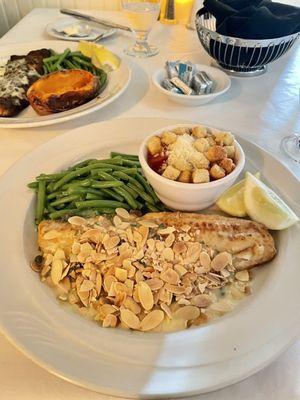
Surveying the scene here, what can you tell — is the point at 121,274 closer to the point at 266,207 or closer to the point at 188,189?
the point at 188,189

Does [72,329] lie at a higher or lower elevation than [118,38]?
higher

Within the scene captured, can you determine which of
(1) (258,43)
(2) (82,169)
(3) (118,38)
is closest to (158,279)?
(2) (82,169)

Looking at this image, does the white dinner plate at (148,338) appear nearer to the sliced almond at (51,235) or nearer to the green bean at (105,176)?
the sliced almond at (51,235)

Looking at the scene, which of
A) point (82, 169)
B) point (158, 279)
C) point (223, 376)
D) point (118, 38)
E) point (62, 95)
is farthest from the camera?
point (118, 38)

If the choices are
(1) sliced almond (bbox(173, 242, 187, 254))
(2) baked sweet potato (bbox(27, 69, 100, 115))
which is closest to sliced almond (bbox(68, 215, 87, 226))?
(1) sliced almond (bbox(173, 242, 187, 254))

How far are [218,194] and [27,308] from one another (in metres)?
0.49

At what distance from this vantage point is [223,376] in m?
0.59

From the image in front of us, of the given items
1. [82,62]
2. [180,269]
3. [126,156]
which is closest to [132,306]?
[180,269]

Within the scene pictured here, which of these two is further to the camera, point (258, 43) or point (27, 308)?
point (258, 43)

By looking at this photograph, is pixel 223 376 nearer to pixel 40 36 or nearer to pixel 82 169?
pixel 82 169

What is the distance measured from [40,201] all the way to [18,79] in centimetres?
59

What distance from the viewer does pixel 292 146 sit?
1.16 metres

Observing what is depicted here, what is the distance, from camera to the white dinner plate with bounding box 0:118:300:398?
0.59 metres

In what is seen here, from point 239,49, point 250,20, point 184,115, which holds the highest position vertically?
point 250,20
